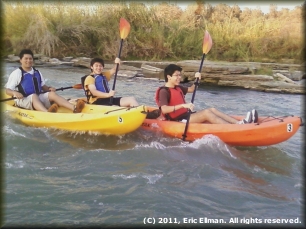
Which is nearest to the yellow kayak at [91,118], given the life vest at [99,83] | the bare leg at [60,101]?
the bare leg at [60,101]

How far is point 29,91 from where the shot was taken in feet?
17.1

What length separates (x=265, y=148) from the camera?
4695 millimetres

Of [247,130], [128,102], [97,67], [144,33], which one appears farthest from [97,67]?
[144,33]

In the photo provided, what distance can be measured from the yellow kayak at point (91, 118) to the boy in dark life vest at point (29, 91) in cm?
10

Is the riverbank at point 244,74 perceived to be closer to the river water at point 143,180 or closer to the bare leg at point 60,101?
the river water at point 143,180

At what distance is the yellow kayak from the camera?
14.9ft

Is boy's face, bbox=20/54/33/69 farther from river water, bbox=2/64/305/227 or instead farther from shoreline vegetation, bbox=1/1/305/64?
shoreline vegetation, bbox=1/1/305/64

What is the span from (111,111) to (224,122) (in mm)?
1351

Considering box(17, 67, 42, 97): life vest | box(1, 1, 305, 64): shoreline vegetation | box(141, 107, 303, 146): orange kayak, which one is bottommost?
box(141, 107, 303, 146): orange kayak

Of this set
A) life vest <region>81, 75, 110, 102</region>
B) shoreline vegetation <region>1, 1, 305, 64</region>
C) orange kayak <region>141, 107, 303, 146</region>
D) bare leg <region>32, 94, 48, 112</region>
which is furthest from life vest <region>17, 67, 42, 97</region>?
shoreline vegetation <region>1, 1, 305, 64</region>

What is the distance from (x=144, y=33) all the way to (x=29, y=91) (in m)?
7.59

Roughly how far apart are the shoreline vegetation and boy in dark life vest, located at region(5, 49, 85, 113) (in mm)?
6781

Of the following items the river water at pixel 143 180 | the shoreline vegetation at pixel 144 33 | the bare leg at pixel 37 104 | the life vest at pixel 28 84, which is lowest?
the river water at pixel 143 180

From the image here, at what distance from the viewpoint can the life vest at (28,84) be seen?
203 inches
